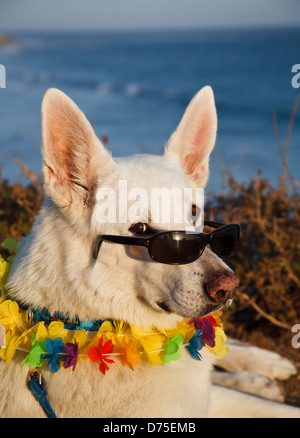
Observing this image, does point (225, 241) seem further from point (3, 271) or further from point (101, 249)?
point (3, 271)

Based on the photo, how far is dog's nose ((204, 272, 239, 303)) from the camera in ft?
6.95

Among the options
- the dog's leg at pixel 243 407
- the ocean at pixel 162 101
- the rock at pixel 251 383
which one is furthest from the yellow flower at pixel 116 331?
the ocean at pixel 162 101

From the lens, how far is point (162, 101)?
887 inches

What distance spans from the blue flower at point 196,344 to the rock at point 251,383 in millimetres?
1130

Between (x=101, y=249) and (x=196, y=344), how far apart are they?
2.34 ft

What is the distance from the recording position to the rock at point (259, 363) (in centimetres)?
368

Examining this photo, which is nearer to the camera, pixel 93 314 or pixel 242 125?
pixel 93 314

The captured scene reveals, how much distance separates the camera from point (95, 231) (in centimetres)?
226

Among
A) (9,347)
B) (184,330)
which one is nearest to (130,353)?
(184,330)

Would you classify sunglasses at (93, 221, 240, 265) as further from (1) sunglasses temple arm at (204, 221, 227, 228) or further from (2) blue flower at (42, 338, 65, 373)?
(2) blue flower at (42, 338, 65, 373)
